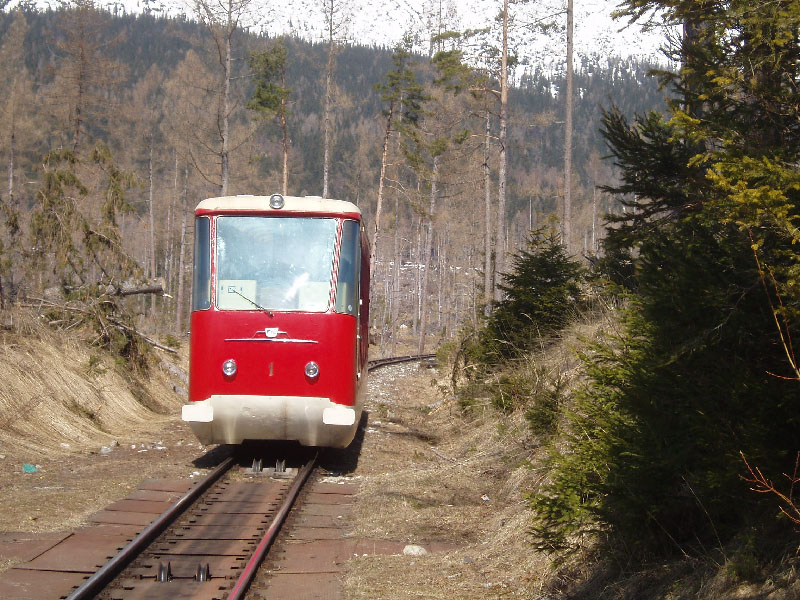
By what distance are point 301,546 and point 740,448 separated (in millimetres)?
3938

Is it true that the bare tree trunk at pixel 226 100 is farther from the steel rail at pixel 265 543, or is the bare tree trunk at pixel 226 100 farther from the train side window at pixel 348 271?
the steel rail at pixel 265 543

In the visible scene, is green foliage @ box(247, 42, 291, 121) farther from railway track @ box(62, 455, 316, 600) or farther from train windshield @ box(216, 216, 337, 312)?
railway track @ box(62, 455, 316, 600)

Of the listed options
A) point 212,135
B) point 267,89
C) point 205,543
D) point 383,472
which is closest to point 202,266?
A: point 383,472

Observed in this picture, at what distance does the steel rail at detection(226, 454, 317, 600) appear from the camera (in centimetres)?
518

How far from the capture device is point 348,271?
9.48 metres

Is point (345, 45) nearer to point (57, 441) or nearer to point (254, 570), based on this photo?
point (57, 441)

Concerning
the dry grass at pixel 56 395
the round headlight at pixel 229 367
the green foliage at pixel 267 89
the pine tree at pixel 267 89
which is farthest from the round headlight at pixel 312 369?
the green foliage at pixel 267 89

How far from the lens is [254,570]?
221 inches

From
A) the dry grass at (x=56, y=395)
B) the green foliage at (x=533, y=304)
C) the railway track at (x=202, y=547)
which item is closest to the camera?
the railway track at (x=202, y=547)

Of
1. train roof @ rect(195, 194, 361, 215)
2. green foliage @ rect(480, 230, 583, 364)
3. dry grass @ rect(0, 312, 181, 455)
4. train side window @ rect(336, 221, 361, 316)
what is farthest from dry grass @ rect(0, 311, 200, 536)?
green foliage @ rect(480, 230, 583, 364)

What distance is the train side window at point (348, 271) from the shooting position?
9414 millimetres

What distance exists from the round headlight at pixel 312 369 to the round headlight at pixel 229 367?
825mm

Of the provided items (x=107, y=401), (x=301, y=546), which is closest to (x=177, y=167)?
(x=107, y=401)

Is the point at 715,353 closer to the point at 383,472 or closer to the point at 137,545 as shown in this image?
the point at 137,545
